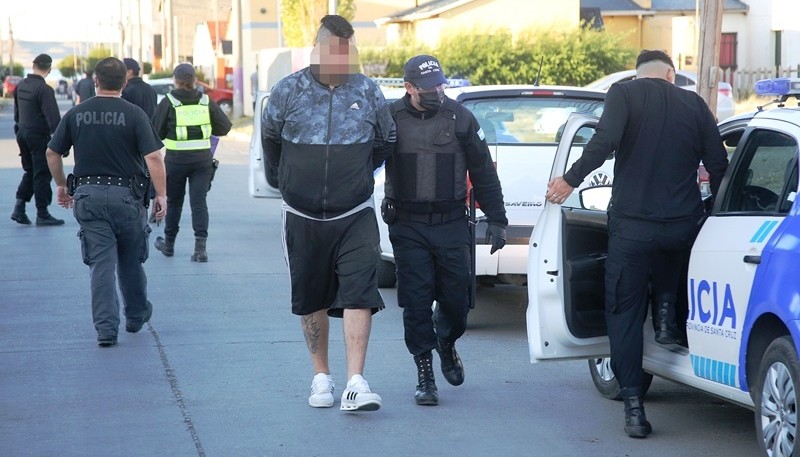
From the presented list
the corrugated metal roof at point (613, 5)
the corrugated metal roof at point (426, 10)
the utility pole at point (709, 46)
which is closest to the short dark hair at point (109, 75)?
the utility pole at point (709, 46)

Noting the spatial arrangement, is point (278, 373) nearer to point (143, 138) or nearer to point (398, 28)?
point (143, 138)

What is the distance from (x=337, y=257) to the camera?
21.6 ft

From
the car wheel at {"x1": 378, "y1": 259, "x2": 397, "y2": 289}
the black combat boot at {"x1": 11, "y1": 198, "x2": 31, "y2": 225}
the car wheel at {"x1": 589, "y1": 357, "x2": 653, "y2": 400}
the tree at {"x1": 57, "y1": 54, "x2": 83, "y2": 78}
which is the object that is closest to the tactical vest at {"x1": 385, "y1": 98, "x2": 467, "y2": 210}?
the car wheel at {"x1": 589, "y1": 357, "x2": 653, "y2": 400}

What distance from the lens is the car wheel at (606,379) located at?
22.2 feet

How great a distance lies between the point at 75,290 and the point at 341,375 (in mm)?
4016

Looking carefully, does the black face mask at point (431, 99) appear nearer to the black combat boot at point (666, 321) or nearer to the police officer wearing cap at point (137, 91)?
the black combat boot at point (666, 321)

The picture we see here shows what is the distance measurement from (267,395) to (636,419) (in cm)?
200

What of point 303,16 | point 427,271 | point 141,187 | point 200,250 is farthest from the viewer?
point 303,16

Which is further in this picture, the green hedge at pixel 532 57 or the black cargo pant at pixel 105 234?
the green hedge at pixel 532 57

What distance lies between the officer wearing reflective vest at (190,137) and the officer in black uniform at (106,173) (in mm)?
3432

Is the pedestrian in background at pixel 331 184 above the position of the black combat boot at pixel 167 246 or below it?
above

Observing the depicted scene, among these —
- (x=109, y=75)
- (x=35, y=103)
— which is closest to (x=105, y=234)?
(x=109, y=75)

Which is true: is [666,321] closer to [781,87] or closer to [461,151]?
[781,87]

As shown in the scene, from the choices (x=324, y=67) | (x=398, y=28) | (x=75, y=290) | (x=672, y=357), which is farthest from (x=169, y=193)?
(x=398, y=28)
